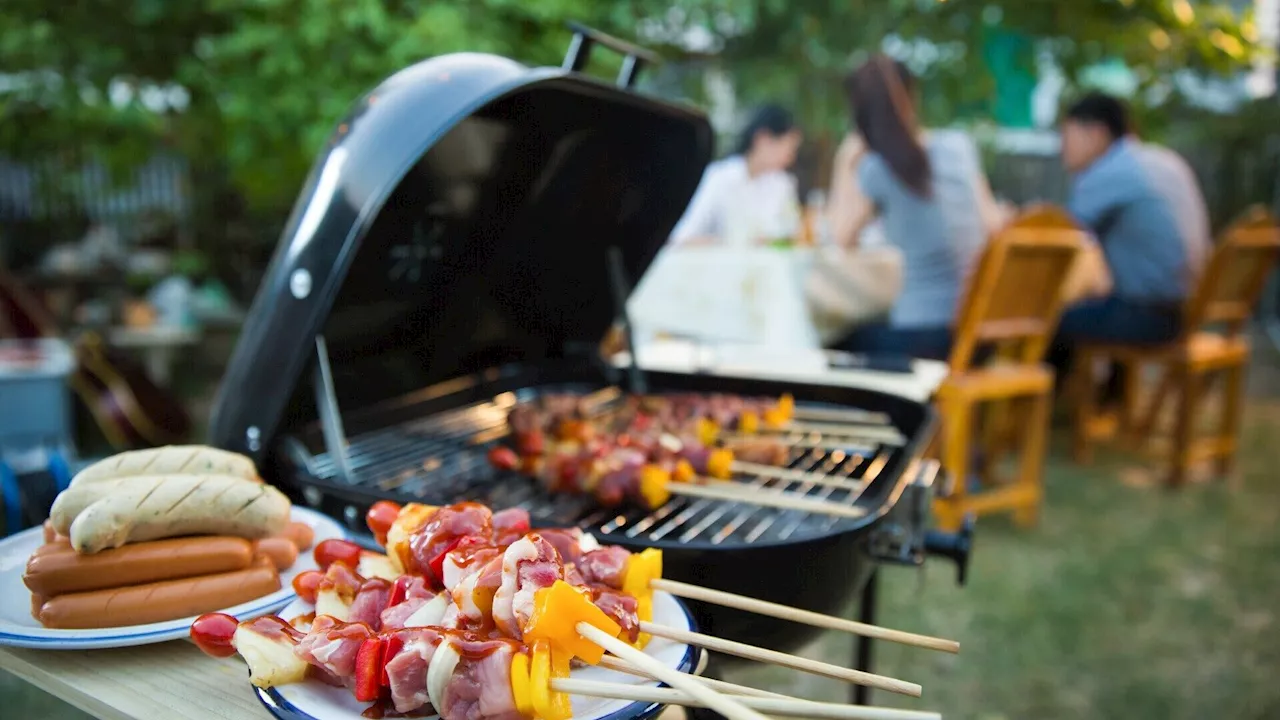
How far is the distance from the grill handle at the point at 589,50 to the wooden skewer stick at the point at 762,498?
31.5 inches

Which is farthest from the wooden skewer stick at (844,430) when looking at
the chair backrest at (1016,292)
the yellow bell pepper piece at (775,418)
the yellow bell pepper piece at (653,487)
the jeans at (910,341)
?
the jeans at (910,341)

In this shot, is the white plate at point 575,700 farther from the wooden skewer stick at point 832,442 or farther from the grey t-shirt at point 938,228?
the grey t-shirt at point 938,228

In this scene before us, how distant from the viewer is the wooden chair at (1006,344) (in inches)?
145

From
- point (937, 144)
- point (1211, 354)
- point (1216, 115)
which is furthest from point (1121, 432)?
point (1216, 115)

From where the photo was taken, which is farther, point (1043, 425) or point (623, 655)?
point (1043, 425)

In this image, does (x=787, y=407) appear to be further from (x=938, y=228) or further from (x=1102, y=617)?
(x=938, y=228)

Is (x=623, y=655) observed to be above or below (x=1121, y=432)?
above

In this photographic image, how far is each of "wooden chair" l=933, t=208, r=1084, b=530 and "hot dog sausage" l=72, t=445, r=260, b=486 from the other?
291 centimetres

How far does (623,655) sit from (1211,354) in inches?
211

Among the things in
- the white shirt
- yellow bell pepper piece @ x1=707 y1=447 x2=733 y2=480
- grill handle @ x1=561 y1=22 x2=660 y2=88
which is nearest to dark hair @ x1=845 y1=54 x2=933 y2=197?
the white shirt

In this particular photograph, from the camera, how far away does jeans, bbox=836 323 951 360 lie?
432 centimetres

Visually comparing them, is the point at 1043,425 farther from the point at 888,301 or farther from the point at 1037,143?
the point at 1037,143

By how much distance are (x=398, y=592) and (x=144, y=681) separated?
30 centimetres

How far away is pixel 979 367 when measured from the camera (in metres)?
4.30
